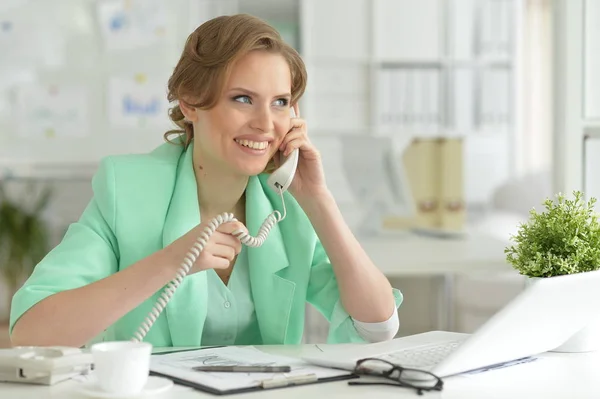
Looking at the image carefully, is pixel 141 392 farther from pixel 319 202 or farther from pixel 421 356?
pixel 319 202

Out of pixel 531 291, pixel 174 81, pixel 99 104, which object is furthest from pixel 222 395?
pixel 99 104

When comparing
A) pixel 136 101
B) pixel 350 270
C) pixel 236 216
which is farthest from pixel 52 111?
pixel 350 270

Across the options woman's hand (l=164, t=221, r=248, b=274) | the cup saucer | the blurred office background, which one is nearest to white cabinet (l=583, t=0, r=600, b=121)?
the blurred office background

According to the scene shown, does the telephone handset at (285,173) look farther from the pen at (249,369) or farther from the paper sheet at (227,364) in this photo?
the pen at (249,369)

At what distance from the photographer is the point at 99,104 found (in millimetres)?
4887

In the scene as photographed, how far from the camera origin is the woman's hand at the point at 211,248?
142 cm

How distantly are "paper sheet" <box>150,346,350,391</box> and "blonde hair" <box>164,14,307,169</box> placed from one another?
0.51 m

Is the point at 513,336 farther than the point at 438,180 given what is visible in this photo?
No

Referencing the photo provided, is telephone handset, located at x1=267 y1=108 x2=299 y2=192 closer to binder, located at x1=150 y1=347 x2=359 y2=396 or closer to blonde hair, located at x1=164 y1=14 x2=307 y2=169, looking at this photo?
blonde hair, located at x1=164 y1=14 x2=307 y2=169

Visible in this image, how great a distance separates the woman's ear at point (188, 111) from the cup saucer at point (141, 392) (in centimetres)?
67

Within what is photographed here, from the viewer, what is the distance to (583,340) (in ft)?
4.87

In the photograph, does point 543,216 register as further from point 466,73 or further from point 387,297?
point 466,73

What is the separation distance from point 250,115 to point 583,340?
2.44 feet

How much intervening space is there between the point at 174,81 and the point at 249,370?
2.37 feet
